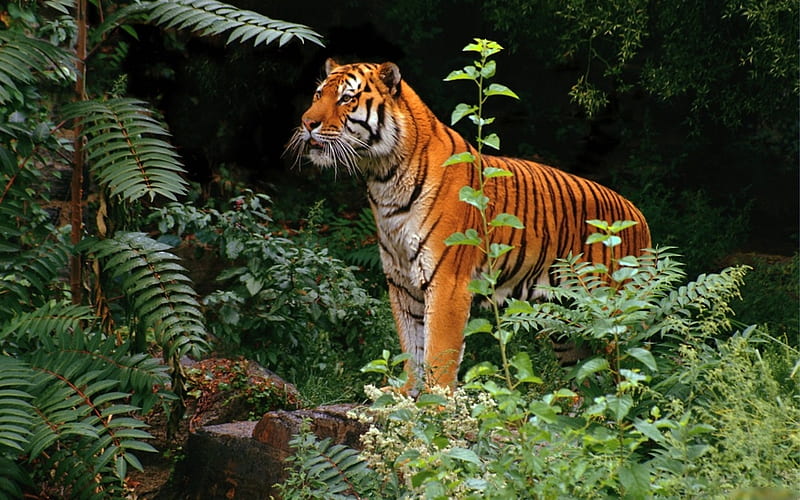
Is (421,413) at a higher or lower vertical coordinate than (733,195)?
higher

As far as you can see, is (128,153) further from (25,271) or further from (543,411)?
(543,411)

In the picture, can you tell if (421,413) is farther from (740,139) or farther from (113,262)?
(740,139)

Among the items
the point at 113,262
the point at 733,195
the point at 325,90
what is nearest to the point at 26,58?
the point at 113,262

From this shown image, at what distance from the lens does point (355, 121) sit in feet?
14.4

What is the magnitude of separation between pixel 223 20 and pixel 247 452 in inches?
72.2

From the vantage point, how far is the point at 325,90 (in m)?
4.48

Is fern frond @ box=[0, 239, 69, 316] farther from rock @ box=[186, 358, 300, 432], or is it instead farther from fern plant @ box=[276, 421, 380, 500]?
rock @ box=[186, 358, 300, 432]

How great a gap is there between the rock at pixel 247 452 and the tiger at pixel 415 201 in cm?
46

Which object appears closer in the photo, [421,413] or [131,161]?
[421,413]

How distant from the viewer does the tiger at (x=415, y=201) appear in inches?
170

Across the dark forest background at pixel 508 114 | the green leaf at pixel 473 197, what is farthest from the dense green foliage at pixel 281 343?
the dark forest background at pixel 508 114

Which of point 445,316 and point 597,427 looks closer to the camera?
point 597,427

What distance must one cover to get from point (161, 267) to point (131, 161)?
388mm

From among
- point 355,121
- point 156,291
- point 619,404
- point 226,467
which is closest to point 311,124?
point 355,121
